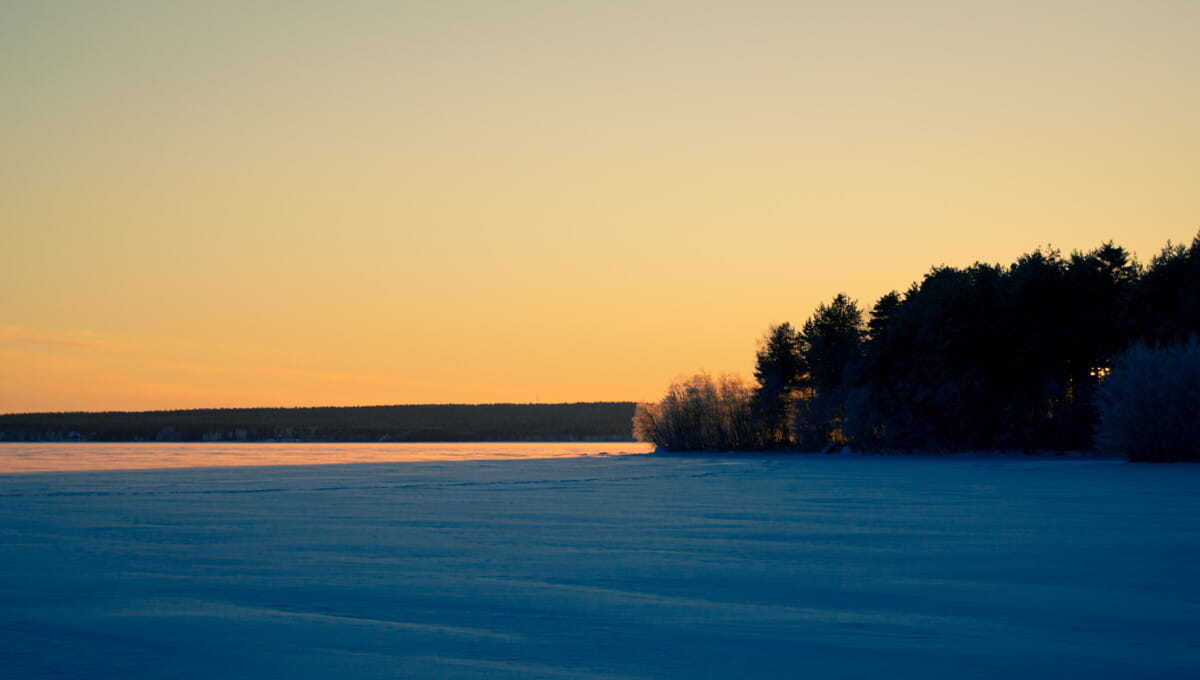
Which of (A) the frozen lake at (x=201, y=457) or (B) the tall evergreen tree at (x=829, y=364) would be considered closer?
(A) the frozen lake at (x=201, y=457)

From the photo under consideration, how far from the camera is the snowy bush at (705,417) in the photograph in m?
95.4

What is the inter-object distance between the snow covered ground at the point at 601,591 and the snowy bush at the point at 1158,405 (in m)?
27.1

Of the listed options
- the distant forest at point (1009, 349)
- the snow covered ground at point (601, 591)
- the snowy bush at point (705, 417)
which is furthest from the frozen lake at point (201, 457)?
the snow covered ground at point (601, 591)

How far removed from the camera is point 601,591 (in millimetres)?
10438

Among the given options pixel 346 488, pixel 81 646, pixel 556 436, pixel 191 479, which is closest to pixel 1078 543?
pixel 81 646

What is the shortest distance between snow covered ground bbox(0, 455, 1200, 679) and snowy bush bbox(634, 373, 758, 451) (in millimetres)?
73210

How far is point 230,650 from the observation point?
306 inches

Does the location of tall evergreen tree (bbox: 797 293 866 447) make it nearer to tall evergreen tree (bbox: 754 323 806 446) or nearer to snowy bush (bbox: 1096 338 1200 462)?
tall evergreen tree (bbox: 754 323 806 446)

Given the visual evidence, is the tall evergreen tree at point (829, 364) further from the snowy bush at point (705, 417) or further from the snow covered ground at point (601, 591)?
the snow covered ground at point (601, 591)

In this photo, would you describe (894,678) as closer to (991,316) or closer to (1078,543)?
(1078,543)

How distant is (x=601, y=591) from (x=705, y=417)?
86.7m

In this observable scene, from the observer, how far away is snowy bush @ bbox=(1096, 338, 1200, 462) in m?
45.3

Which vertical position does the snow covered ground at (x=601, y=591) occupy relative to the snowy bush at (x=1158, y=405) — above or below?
below

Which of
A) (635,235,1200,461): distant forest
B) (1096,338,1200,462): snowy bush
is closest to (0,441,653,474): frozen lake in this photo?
(635,235,1200,461): distant forest
